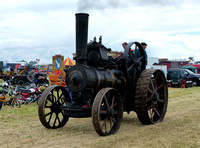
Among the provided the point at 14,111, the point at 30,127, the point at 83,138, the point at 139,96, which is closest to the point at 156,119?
the point at 139,96

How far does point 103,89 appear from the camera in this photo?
16.6ft

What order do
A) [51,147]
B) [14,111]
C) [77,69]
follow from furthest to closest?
1. [14,111]
2. [77,69]
3. [51,147]

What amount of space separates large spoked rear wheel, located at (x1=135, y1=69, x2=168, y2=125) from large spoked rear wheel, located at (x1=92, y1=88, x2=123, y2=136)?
57cm

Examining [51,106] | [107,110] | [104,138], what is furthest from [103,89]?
[51,106]

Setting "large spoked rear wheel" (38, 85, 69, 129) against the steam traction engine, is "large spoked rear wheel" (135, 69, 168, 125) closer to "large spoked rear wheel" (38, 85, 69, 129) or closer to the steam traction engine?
the steam traction engine

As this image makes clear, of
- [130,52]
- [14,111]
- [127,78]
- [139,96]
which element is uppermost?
[130,52]

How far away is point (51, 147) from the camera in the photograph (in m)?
4.45

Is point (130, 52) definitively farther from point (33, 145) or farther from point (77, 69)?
point (33, 145)

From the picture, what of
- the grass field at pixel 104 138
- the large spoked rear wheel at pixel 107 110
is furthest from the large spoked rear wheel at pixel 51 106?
the large spoked rear wheel at pixel 107 110

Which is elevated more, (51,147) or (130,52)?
(130,52)

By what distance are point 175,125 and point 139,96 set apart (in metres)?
1.05

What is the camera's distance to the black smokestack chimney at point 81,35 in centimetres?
526

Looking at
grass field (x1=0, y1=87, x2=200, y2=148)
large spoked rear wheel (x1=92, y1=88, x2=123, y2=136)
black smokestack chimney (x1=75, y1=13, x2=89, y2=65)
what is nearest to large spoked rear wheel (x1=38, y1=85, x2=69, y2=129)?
grass field (x1=0, y1=87, x2=200, y2=148)

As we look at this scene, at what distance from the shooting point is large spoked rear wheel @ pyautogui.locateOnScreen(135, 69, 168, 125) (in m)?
5.77
